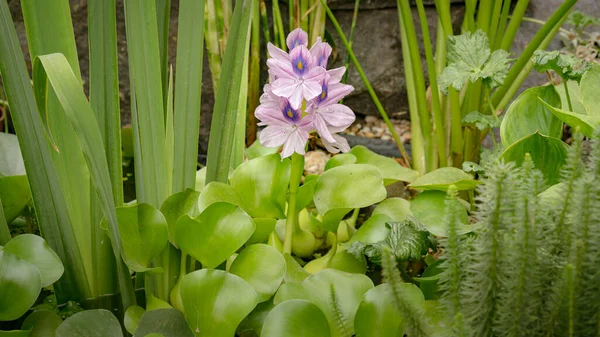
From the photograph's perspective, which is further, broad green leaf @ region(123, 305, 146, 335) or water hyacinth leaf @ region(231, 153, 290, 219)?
water hyacinth leaf @ region(231, 153, 290, 219)

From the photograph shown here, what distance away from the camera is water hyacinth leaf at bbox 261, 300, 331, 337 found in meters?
0.82

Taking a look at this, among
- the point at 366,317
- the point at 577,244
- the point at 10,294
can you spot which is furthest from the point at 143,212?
the point at 577,244

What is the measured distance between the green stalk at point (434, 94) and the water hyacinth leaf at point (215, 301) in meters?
0.68

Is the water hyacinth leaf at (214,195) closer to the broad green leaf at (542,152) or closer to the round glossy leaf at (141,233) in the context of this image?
the round glossy leaf at (141,233)

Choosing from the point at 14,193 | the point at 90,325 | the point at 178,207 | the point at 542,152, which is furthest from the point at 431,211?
the point at 14,193

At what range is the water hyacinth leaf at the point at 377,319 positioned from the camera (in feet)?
2.72

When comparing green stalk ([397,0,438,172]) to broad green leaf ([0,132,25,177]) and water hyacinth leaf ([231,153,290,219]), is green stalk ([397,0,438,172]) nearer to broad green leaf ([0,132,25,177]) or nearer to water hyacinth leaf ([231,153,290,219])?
water hyacinth leaf ([231,153,290,219])

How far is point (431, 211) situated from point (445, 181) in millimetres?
87

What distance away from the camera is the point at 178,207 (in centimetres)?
101

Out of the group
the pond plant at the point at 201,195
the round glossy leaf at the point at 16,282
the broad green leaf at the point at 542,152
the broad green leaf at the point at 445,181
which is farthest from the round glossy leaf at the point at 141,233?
the broad green leaf at the point at 542,152

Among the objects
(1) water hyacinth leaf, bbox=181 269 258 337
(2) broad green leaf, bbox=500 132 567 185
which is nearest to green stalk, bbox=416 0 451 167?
(2) broad green leaf, bbox=500 132 567 185

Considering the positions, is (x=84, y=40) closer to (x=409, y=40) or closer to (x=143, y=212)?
(x=409, y=40)

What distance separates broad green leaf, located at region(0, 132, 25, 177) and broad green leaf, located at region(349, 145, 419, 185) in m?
0.68

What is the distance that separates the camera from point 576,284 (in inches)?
23.8
